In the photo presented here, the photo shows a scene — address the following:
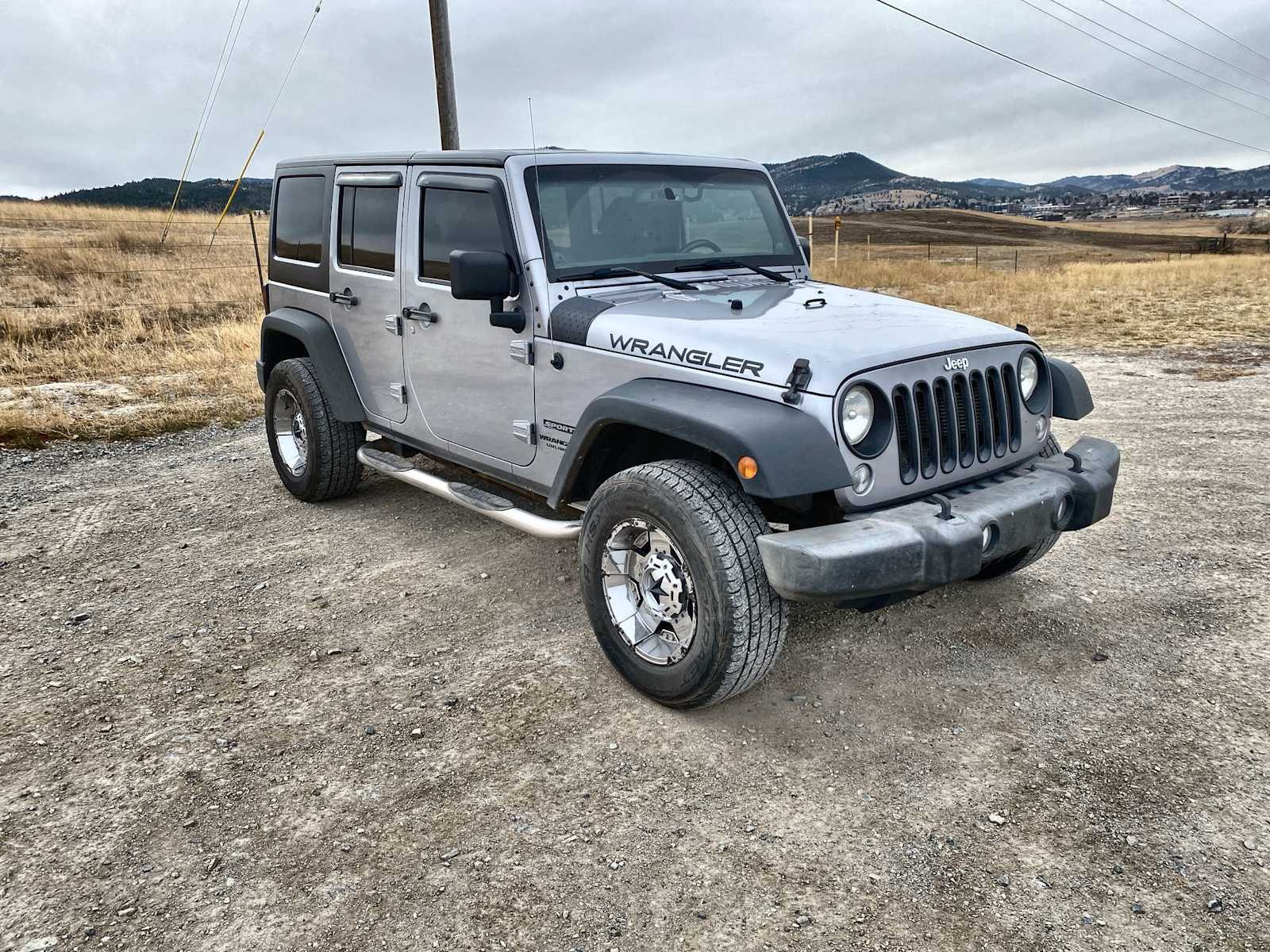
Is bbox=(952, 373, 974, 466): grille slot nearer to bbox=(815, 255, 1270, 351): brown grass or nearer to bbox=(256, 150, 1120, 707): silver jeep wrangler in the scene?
bbox=(256, 150, 1120, 707): silver jeep wrangler

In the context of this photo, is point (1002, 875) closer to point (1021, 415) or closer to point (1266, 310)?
point (1021, 415)

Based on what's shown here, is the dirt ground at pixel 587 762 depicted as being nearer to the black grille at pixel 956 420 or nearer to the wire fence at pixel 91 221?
the black grille at pixel 956 420

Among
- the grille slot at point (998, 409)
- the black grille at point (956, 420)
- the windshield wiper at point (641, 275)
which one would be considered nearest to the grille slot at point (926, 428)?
the black grille at point (956, 420)

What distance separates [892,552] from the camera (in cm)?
A: 284

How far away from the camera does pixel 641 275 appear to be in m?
4.01

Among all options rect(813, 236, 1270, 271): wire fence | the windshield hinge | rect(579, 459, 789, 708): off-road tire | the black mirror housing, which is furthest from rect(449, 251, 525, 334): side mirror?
rect(813, 236, 1270, 271): wire fence

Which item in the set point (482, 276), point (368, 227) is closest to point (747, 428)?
point (482, 276)

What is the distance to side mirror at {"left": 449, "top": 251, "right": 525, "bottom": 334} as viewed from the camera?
360 centimetres

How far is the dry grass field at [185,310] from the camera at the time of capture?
903cm

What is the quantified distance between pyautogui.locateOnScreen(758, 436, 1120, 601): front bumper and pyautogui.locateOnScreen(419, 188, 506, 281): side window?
6.39ft

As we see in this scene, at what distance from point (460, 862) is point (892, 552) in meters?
1.56

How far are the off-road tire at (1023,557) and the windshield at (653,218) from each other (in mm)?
1551

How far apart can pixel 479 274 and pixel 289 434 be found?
2.92 m

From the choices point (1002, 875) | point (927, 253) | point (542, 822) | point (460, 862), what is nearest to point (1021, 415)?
point (1002, 875)
